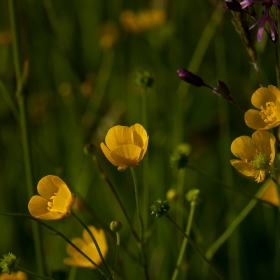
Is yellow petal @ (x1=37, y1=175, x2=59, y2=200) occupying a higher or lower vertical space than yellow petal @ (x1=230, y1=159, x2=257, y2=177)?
lower

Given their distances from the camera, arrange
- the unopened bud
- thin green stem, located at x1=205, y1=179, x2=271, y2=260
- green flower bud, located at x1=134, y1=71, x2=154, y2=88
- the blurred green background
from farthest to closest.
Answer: the blurred green background → green flower bud, located at x1=134, y1=71, x2=154, y2=88 → thin green stem, located at x1=205, y1=179, x2=271, y2=260 → the unopened bud

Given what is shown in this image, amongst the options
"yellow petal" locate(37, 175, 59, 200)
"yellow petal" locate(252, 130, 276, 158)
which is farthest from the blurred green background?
"yellow petal" locate(252, 130, 276, 158)

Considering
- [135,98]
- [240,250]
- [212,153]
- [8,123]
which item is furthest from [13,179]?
[240,250]

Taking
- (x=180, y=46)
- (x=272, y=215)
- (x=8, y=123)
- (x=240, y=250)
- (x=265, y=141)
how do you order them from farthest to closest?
1. (x=180, y=46)
2. (x=8, y=123)
3. (x=272, y=215)
4. (x=240, y=250)
5. (x=265, y=141)

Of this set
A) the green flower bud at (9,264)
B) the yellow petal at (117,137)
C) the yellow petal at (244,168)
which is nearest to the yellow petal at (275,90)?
the yellow petal at (244,168)

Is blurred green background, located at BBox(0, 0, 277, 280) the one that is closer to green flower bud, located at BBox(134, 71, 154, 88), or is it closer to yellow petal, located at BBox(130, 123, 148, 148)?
green flower bud, located at BBox(134, 71, 154, 88)

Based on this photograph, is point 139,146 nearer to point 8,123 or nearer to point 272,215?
point 272,215
